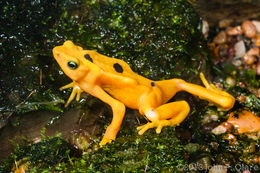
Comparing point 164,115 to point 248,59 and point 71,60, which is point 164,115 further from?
point 248,59

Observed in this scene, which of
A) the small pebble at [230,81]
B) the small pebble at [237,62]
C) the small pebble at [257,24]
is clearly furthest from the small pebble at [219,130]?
the small pebble at [257,24]

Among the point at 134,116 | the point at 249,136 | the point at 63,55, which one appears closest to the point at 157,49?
the point at 134,116

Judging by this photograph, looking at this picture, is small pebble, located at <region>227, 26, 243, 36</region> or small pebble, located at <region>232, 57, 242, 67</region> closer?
small pebble, located at <region>232, 57, 242, 67</region>

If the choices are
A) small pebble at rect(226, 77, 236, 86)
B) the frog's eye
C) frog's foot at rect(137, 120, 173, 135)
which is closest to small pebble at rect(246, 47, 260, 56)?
small pebble at rect(226, 77, 236, 86)

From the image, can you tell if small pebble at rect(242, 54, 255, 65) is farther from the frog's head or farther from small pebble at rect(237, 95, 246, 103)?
the frog's head

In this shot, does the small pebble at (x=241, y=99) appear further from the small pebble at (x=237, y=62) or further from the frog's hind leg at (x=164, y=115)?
the frog's hind leg at (x=164, y=115)

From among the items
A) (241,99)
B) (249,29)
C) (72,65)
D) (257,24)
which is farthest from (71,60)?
(257,24)
